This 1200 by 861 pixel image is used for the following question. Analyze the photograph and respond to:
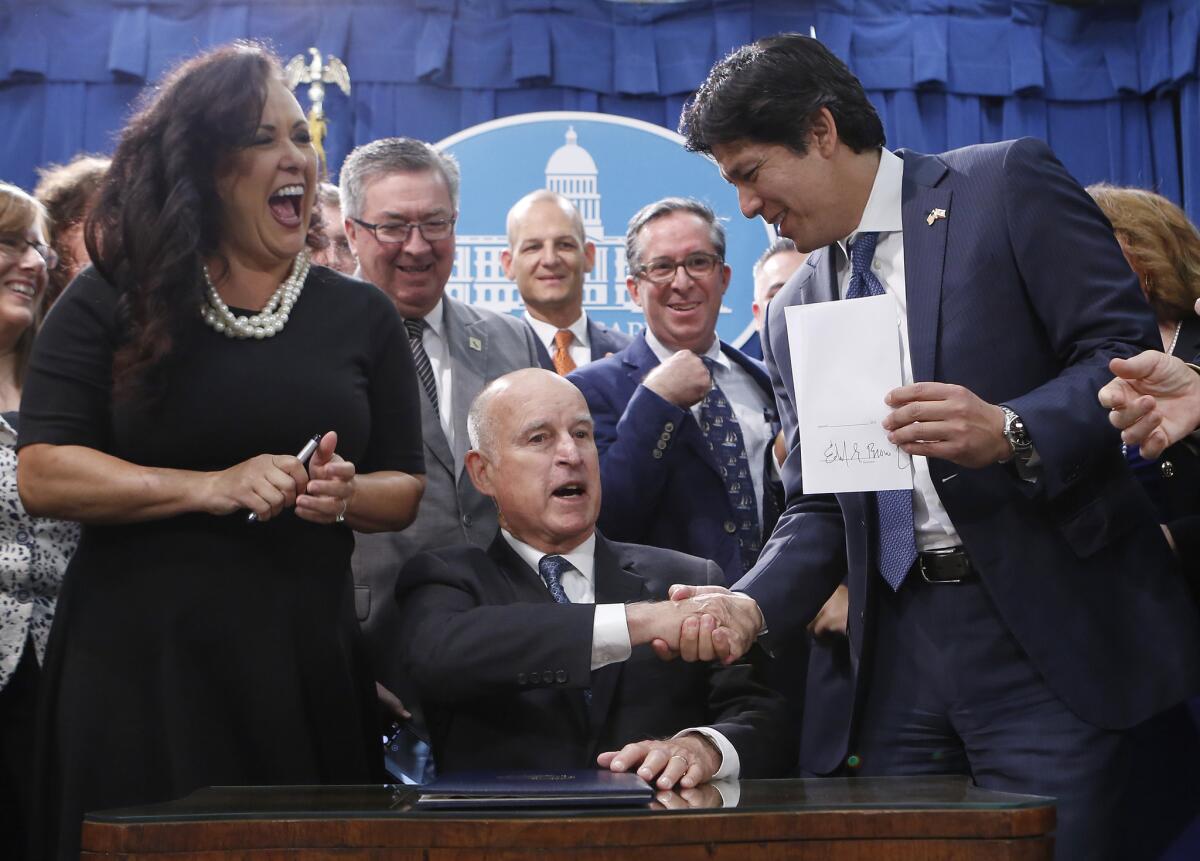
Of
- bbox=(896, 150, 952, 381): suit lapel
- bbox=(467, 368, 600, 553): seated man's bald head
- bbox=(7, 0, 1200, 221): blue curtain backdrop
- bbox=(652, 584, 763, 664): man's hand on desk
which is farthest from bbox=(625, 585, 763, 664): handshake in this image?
bbox=(7, 0, 1200, 221): blue curtain backdrop

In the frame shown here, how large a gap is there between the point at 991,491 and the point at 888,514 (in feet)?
0.56

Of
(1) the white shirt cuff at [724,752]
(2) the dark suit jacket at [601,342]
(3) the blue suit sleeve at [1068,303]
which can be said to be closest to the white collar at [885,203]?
(3) the blue suit sleeve at [1068,303]

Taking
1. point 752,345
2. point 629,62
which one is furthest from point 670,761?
point 629,62

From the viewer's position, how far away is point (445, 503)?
109 inches

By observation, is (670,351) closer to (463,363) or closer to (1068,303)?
(463,363)

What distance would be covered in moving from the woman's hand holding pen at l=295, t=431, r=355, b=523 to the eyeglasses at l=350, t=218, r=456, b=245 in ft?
3.54

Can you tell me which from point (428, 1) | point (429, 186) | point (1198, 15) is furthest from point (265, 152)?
point (1198, 15)

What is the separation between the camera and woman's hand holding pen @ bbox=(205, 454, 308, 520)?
1.92 meters

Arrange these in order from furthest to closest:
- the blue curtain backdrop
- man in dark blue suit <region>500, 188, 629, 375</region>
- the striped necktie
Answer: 1. the blue curtain backdrop
2. man in dark blue suit <region>500, 188, 629, 375</region>
3. the striped necktie

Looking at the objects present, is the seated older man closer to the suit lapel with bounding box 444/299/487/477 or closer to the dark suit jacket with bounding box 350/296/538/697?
the dark suit jacket with bounding box 350/296/538/697

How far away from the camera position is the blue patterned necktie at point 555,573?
7.70 ft

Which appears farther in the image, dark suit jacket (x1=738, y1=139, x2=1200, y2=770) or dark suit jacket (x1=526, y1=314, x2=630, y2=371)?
dark suit jacket (x1=526, y1=314, x2=630, y2=371)

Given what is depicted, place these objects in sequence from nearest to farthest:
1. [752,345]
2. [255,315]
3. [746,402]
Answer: [255,315], [746,402], [752,345]

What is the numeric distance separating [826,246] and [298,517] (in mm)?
994
